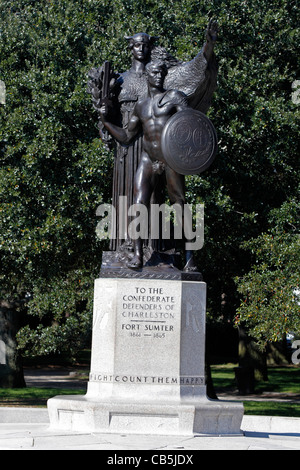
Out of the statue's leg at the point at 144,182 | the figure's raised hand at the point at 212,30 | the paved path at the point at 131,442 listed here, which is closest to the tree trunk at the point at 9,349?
the paved path at the point at 131,442

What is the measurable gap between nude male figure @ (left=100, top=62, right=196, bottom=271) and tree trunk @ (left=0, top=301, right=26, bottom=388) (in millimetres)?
11668

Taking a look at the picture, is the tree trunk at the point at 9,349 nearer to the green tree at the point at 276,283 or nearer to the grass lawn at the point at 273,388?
the grass lawn at the point at 273,388

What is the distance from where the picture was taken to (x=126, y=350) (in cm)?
944

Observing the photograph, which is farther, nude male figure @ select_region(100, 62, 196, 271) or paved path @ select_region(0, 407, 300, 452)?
nude male figure @ select_region(100, 62, 196, 271)

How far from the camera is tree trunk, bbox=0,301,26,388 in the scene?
68.6ft

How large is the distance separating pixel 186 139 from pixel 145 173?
885 mm

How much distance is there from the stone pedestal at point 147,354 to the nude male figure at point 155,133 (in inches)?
29.1

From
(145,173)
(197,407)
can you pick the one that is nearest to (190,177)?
(145,173)

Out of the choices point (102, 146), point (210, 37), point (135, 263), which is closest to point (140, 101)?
point (210, 37)

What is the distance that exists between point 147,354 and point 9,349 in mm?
12332

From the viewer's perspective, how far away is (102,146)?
15.9 m

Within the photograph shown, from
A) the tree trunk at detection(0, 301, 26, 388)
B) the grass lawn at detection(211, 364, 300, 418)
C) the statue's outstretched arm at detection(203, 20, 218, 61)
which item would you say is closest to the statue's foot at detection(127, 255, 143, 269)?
the statue's outstretched arm at detection(203, 20, 218, 61)

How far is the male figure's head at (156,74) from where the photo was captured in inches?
408

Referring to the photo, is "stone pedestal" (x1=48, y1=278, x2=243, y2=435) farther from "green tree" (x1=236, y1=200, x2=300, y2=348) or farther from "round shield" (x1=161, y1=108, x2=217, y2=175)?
"green tree" (x1=236, y1=200, x2=300, y2=348)
